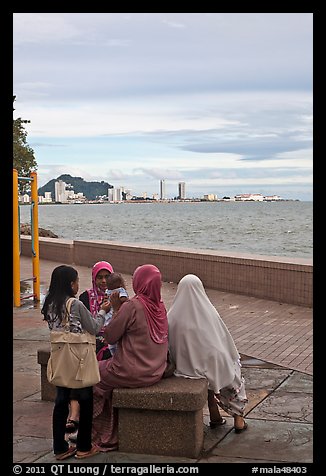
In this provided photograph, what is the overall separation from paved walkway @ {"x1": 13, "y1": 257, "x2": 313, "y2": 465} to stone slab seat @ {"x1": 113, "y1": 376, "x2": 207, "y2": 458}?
83 millimetres

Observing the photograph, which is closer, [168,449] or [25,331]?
[168,449]

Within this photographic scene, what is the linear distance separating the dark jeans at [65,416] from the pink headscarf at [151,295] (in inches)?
25.0

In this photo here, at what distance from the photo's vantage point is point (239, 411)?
5.34m

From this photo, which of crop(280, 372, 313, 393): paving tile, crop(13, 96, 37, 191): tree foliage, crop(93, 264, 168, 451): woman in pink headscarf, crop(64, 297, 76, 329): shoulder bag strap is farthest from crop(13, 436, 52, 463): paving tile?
crop(13, 96, 37, 191): tree foliage

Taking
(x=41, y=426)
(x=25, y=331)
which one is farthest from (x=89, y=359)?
(x=25, y=331)

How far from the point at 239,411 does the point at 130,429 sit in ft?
3.00

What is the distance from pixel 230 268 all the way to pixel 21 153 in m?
14.2

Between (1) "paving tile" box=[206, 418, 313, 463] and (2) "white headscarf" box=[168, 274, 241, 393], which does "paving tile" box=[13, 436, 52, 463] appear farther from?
(1) "paving tile" box=[206, 418, 313, 463]

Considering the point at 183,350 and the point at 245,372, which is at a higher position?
the point at 183,350

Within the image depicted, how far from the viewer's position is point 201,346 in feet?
17.1

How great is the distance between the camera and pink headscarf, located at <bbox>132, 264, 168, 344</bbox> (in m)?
4.95

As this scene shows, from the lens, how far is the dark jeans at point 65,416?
482 centimetres

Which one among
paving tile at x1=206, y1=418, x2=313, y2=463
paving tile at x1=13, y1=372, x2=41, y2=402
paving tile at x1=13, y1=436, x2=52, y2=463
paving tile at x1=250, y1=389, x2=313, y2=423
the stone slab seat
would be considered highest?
the stone slab seat
